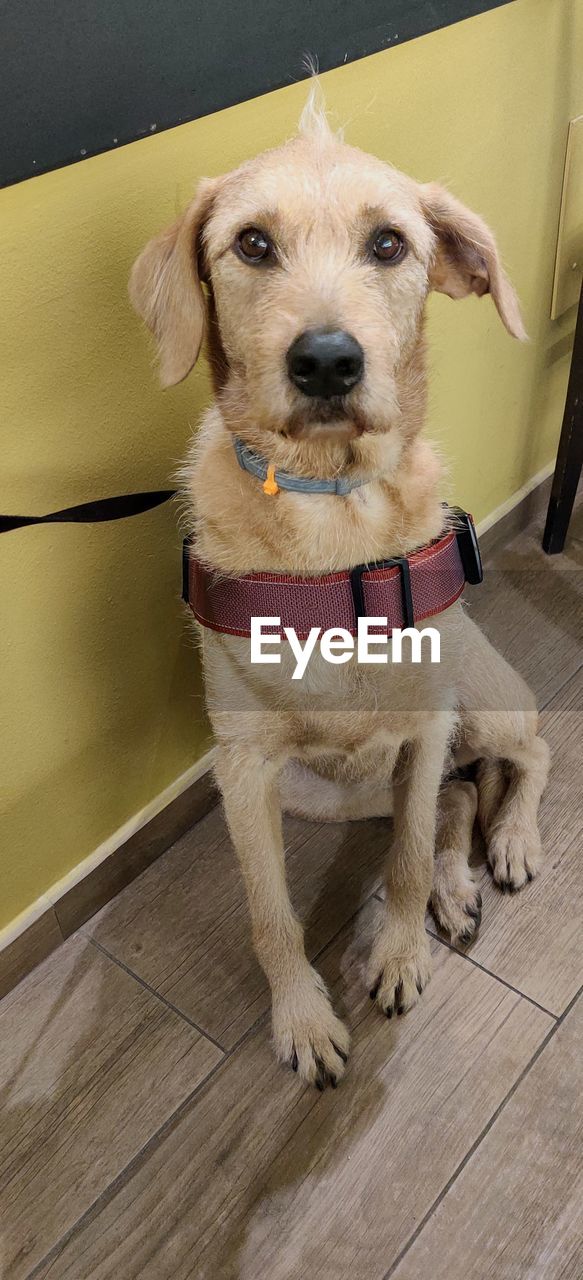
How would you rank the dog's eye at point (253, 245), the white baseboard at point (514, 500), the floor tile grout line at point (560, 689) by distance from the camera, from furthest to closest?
the white baseboard at point (514, 500) < the floor tile grout line at point (560, 689) < the dog's eye at point (253, 245)

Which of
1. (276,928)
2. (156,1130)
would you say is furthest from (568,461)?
(156,1130)

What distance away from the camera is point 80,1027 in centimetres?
160

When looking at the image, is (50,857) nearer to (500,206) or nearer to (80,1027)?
(80,1027)

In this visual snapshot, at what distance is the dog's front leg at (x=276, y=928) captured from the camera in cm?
141

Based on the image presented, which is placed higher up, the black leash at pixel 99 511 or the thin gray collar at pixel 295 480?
the thin gray collar at pixel 295 480

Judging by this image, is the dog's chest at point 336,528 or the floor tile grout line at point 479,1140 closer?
the dog's chest at point 336,528

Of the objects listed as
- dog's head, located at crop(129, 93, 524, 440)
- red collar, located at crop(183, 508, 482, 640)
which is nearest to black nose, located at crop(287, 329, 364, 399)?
dog's head, located at crop(129, 93, 524, 440)

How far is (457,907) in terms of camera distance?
1.66 metres

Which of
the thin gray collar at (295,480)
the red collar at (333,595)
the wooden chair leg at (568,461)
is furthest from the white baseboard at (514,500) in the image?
the thin gray collar at (295,480)

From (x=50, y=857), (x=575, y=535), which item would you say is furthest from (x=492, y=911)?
(x=575, y=535)

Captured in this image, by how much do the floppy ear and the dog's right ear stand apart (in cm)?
28

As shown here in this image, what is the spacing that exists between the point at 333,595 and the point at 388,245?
0.42m

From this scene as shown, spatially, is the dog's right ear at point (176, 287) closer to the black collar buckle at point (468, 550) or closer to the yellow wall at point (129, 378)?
the yellow wall at point (129, 378)

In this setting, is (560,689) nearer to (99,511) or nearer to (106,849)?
(106,849)
